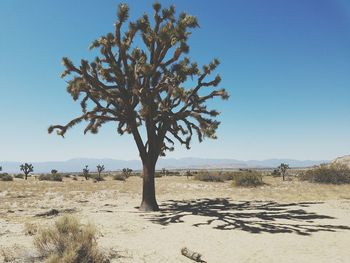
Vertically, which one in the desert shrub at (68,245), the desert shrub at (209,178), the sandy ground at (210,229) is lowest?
the sandy ground at (210,229)

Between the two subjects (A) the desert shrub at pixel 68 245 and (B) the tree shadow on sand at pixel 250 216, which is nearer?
(A) the desert shrub at pixel 68 245

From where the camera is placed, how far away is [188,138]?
19.7 meters

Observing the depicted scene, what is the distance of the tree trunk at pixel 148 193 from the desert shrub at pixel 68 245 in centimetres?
840

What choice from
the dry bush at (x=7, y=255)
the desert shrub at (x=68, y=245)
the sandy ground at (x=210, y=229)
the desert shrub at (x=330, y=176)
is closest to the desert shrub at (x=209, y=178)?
the desert shrub at (x=330, y=176)

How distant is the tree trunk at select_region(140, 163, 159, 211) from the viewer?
16734 millimetres

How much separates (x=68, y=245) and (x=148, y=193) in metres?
9.30

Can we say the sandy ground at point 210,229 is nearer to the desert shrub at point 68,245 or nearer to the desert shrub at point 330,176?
the desert shrub at point 68,245

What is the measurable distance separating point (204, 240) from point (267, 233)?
2.20m

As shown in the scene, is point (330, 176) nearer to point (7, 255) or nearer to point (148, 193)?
point (148, 193)

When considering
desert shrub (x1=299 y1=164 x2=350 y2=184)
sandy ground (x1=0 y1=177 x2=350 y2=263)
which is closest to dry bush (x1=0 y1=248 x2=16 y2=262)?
sandy ground (x1=0 y1=177 x2=350 y2=263)

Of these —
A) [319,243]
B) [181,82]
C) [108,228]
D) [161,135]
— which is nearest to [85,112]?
[161,135]

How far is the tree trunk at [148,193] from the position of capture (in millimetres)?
16734

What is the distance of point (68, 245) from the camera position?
25.0 ft

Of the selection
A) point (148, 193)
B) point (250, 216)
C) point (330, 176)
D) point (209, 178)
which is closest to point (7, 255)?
point (148, 193)
